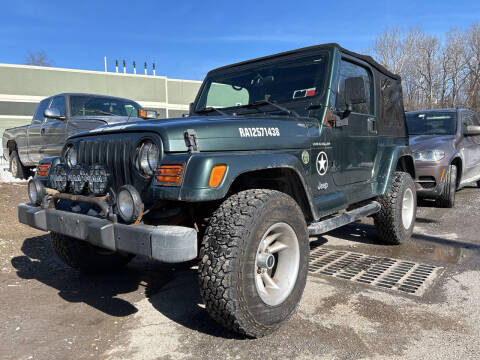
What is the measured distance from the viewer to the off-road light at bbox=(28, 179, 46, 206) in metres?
2.91

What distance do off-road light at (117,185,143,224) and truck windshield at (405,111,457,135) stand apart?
6.46 metres

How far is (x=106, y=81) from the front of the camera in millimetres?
23609

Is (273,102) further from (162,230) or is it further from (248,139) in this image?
(162,230)

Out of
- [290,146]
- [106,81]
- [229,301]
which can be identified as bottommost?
[229,301]

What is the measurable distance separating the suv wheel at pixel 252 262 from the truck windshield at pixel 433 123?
564 centimetres

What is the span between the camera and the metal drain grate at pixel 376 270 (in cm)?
341

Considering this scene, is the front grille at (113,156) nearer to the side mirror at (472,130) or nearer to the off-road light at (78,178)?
the off-road light at (78,178)

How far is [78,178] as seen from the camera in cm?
278

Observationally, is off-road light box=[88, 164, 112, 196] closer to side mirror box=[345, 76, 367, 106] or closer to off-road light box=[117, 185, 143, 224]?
off-road light box=[117, 185, 143, 224]

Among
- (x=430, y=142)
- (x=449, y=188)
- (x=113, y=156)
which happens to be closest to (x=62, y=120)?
(x=113, y=156)

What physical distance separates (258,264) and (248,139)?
84 centimetres

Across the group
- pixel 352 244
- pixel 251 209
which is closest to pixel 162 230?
pixel 251 209

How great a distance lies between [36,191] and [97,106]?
4.30m

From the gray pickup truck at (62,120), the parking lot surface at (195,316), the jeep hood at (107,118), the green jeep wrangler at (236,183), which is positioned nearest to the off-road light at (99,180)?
the green jeep wrangler at (236,183)
